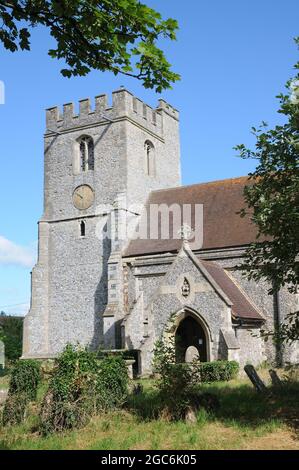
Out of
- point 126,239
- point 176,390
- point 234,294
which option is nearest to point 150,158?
point 126,239

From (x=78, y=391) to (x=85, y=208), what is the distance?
1818 cm

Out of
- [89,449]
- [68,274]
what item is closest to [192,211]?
[68,274]

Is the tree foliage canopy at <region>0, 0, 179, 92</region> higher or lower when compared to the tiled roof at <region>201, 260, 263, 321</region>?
higher

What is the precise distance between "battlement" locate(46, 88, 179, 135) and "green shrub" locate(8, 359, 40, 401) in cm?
1727

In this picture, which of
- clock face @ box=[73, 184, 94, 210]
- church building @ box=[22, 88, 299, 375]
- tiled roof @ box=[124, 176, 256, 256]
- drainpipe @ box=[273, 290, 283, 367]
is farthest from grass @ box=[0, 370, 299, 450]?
clock face @ box=[73, 184, 94, 210]

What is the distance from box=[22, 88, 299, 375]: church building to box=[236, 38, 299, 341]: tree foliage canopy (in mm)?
10463

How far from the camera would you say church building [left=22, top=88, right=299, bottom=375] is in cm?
2154

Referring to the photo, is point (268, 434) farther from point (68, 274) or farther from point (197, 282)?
point (68, 274)

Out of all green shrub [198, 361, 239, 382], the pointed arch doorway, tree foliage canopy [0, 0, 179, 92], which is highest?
tree foliage canopy [0, 0, 179, 92]

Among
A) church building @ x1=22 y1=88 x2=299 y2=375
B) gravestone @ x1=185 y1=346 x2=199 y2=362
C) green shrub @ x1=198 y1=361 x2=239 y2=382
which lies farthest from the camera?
gravestone @ x1=185 y1=346 x2=199 y2=362

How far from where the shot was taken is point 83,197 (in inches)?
1097

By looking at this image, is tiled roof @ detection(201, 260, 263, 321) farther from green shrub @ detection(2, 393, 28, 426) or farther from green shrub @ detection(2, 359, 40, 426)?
green shrub @ detection(2, 393, 28, 426)

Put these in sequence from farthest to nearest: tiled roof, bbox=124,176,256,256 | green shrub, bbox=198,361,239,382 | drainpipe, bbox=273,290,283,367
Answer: tiled roof, bbox=124,176,256,256
drainpipe, bbox=273,290,283,367
green shrub, bbox=198,361,239,382

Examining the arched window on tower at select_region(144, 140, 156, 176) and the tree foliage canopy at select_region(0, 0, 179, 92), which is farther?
the arched window on tower at select_region(144, 140, 156, 176)
